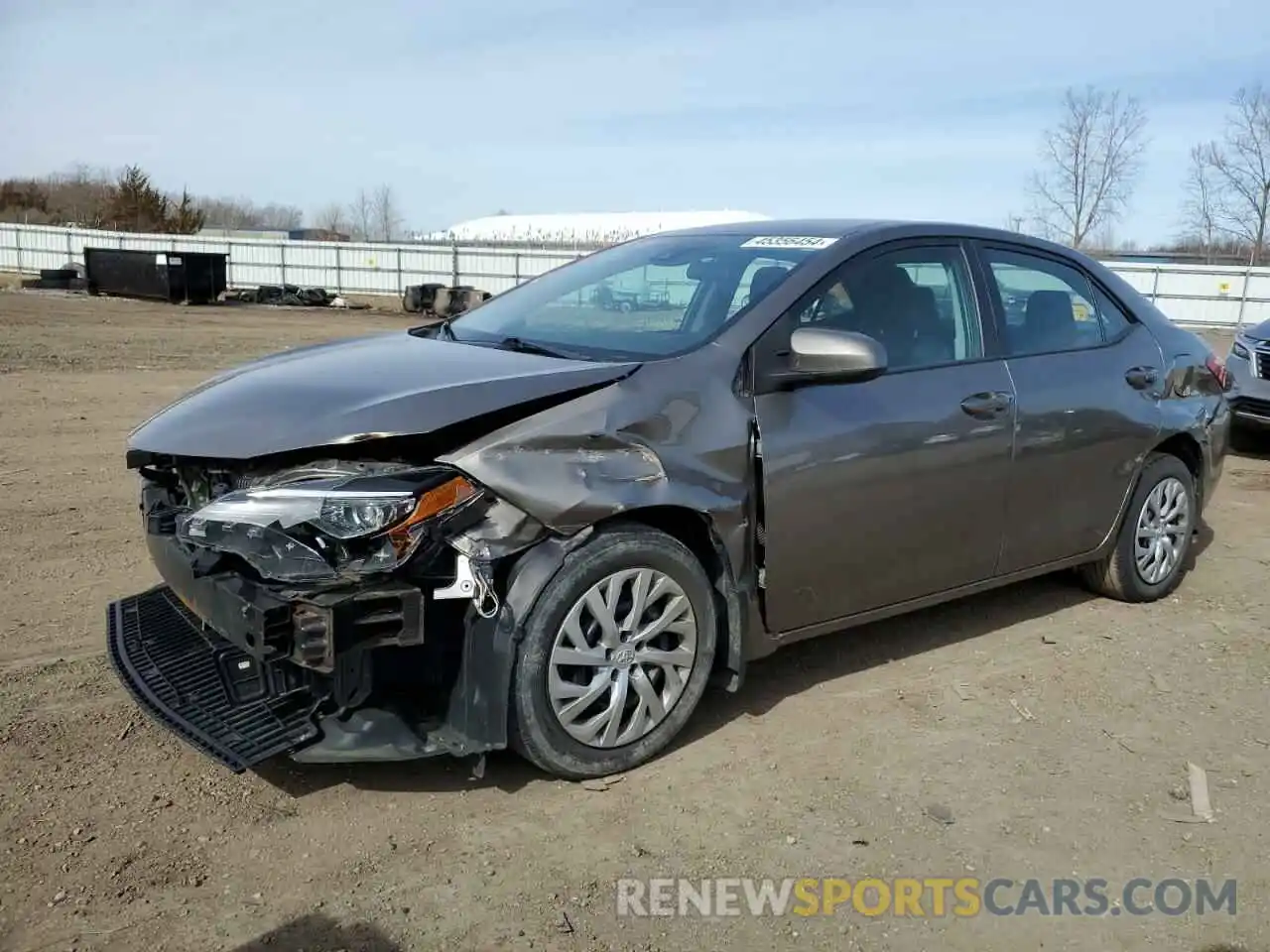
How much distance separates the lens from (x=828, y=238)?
428 cm

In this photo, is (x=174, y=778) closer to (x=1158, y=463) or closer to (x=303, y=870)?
(x=303, y=870)

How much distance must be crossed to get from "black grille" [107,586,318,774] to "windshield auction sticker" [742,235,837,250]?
7.78 feet

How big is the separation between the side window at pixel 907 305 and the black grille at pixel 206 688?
2.06 m

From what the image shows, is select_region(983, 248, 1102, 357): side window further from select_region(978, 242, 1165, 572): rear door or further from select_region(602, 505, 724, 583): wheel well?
select_region(602, 505, 724, 583): wheel well

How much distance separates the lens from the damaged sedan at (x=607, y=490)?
3166 mm

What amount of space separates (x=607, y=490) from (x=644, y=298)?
1216mm

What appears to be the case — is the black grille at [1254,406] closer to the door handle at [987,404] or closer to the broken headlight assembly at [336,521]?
the door handle at [987,404]

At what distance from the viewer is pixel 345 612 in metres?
3.04

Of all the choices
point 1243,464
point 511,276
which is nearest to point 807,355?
point 1243,464

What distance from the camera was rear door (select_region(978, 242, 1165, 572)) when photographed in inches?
181

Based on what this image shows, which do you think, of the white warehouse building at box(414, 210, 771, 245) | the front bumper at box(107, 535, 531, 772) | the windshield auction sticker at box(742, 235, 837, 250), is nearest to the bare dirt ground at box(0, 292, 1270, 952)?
the front bumper at box(107, 535, 531, 772)

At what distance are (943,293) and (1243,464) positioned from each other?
6.44 metres

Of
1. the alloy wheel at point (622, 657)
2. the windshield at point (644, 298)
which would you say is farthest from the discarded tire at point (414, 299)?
the alloy wheel at point (622, 657)

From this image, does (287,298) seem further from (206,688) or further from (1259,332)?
(206,688)
